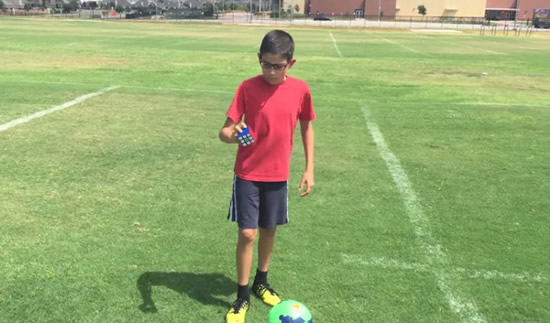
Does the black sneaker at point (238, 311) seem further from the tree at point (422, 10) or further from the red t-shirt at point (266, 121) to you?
the tree at point (422, 10)

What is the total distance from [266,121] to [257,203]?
1.69ft

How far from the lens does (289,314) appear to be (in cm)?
287

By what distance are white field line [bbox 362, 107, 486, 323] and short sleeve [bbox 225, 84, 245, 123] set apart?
6.31ft

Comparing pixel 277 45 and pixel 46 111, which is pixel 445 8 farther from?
pixel 277 45

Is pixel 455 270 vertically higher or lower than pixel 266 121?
lower

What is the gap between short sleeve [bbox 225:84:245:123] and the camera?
300cm

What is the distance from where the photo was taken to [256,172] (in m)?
3.09

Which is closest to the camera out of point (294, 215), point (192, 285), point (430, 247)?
point (192, 285)

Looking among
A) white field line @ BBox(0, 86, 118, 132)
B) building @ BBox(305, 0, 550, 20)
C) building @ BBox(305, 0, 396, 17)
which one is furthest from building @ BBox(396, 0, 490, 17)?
white field line @ BBox(0, 86, 118, 132)

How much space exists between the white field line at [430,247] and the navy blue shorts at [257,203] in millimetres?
1376

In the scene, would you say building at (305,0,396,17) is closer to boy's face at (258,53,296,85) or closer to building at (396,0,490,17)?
building at (396,0,490,17)

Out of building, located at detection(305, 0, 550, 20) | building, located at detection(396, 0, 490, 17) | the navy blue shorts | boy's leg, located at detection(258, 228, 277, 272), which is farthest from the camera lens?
building, located at detection(305, 0, 550, 20)

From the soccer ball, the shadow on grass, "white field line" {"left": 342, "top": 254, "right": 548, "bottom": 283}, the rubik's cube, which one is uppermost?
the rubik's cube

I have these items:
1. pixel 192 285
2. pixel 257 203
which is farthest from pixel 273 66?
pixel 192 285
